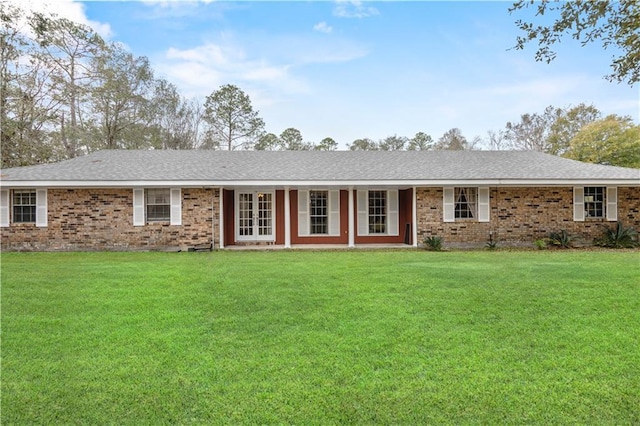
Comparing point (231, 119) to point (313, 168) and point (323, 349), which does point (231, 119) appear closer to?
point (313, 168)

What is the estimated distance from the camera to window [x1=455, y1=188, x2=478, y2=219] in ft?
43.8

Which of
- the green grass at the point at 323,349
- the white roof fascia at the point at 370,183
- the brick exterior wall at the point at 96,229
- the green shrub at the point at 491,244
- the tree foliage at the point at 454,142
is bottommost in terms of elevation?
the green grass at the point at 323,349

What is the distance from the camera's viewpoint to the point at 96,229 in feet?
41.7

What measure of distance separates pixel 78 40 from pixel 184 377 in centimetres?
2624

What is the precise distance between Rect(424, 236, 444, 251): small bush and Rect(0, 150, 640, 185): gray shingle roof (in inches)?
76.7

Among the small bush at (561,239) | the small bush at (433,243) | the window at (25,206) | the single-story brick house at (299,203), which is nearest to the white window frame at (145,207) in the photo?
the single-story brick house at (299,203)

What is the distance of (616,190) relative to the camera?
13422 millimetres

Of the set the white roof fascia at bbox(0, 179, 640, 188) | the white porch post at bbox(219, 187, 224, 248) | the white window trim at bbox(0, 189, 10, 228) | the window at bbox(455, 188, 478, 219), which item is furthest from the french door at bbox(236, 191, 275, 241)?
the white window trim at bbox(0, 189, 10, 228)

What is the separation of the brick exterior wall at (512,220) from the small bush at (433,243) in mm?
236

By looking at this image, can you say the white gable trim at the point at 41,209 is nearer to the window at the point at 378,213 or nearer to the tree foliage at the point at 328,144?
the window at the point at 378,213

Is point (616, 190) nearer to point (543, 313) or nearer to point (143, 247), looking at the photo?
point (543, 313)

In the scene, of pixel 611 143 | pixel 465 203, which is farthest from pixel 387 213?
pixel 611 143

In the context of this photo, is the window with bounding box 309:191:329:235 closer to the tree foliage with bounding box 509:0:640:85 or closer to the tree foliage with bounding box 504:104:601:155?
the tree foliage with bounding box 509:0:640:85

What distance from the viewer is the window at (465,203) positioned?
1336 cm
